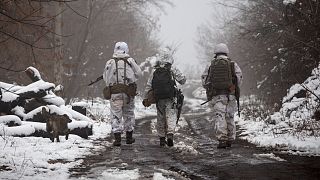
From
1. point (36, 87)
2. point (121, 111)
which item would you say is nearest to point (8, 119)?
point (36, 87)

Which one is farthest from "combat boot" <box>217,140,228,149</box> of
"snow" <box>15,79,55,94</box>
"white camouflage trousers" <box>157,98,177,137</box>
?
"snow" <box>15,79,55,94</box>

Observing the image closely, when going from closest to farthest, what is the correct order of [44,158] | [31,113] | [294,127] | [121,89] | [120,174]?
1. [120,174]
2. [44,158]
3. [121,89]
4. [294,127]
5. [31,113]

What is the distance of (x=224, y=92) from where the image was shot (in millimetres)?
8469

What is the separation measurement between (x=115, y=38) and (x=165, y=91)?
1811 cm

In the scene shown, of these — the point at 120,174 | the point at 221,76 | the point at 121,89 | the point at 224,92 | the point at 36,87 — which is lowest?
the point at 120,174

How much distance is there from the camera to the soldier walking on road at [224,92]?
8375 millimetres

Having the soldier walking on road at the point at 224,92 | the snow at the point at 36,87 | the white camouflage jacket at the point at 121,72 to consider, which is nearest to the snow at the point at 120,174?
the soldier walking on road at the point at 224,92

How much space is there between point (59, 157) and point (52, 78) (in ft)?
36.5

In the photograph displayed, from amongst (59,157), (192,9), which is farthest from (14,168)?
(192,9)

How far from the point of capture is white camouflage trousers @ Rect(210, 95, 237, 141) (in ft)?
27.5

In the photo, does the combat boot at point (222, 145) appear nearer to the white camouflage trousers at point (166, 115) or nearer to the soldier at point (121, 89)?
the white camouflage trousers at point (166, 115)

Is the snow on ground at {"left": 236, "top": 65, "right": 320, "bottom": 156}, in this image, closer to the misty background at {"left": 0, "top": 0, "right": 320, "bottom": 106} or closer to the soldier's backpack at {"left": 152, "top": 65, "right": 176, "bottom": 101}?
the misty background at {"left": 0, "top": 0, "right": 320, "bottom": 106}

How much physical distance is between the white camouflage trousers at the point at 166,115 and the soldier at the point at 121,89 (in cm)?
63

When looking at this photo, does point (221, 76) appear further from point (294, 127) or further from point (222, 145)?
point (294, 127)
